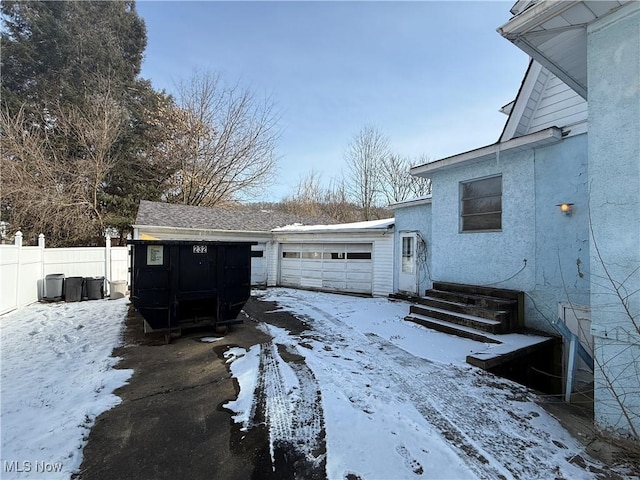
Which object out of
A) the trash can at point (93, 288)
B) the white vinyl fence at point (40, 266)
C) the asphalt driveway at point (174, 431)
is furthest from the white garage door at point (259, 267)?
the asphalt driveway at point (174, 431)

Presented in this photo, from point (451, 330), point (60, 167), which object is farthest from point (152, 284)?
point (60, 167)

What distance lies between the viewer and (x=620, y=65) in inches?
111

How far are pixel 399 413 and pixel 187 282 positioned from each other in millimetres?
4314

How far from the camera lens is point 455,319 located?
603cm

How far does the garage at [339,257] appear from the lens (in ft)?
35.0

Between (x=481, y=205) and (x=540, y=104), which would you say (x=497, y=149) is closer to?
(x=481, y=205)

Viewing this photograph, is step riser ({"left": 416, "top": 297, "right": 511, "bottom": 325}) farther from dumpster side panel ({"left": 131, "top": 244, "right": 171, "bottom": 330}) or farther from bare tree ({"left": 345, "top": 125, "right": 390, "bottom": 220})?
bare tree ({"left": 345, "top": 125, "right": 390, "bottom": 220})

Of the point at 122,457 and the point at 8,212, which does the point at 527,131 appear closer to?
the point at 122,457

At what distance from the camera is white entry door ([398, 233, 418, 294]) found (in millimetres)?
9625

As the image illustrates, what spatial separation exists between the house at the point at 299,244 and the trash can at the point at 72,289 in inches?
102

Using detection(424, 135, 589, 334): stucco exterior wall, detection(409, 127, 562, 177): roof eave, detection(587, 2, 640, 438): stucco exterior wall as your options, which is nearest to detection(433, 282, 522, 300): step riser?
detection(424, 135, 589, 334): stucco exterior wall

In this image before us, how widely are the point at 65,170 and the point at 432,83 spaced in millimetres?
17069

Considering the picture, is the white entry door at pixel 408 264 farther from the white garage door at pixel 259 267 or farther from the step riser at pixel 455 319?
the white garage door at pixel 259 267

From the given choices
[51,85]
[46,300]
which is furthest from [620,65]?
[51,85]
